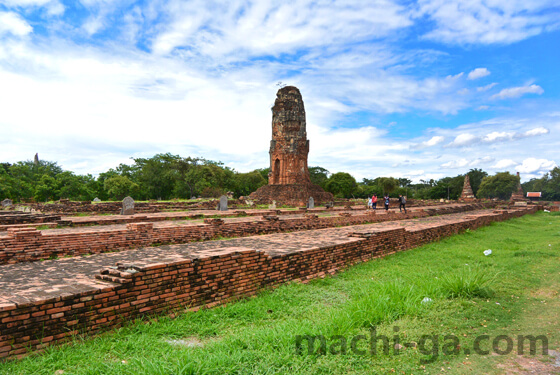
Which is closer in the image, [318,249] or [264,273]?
[264,273]

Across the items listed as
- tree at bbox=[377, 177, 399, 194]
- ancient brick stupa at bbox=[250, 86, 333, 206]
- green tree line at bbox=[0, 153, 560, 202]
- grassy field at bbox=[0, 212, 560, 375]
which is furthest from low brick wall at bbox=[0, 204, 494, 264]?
tree at bbox=[377, 177, 399, 194]

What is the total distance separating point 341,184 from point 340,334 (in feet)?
170

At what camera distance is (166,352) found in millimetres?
2705

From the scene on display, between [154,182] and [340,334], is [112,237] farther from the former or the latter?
[154,182]

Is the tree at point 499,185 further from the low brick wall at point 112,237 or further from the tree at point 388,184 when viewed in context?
the low brick wall at point 112,237

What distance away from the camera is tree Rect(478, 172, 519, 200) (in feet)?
200

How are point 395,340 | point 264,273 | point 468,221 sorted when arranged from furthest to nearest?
point 468,221, point 264,273, point 395,340

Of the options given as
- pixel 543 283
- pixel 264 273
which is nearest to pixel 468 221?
pixel 543 283

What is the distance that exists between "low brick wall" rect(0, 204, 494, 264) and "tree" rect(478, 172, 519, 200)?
6392cm

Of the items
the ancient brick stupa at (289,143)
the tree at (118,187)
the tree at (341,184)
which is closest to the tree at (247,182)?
the tree at (341,184)

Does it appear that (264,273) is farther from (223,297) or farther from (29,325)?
(29,325)

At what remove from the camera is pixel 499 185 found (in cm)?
6172

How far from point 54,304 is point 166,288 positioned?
1.00m

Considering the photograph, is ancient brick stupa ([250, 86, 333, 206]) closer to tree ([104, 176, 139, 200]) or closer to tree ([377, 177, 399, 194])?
tree ([104, 176, 139, 200])
